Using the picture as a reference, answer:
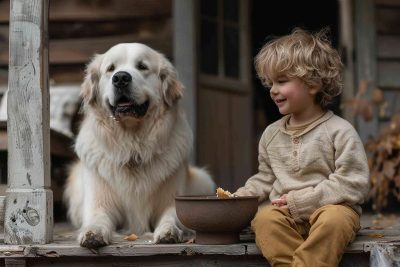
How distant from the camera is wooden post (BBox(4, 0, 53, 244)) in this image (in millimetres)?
3000

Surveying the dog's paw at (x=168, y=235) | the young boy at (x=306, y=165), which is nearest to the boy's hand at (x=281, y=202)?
the young boy at (x=306, y=165)

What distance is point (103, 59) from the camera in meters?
3.55

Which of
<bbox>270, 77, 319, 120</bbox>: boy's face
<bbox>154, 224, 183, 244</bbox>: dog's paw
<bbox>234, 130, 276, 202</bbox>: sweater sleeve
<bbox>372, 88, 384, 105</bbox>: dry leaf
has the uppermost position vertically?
<bbox>372, 88, 384, 105</bbox>: dry leaf

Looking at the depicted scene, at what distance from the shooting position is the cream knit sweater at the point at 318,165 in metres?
2.70

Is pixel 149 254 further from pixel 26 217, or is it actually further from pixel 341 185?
pixel 341 185

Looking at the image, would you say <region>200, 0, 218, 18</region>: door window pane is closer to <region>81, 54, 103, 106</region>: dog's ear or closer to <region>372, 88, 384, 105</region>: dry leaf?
<region>372, 88, 384, 105</region>: dry leaf

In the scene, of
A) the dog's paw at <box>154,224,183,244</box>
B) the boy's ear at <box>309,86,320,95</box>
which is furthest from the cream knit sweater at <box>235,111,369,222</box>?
the dog's paw at <box>154,224,183,244</box>

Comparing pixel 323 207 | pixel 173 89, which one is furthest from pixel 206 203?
pixel 173 89

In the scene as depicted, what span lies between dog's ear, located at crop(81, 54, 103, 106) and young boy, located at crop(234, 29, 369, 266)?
1.00 m

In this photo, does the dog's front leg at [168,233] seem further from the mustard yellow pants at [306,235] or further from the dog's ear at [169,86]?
the dog's ear at [169,86]

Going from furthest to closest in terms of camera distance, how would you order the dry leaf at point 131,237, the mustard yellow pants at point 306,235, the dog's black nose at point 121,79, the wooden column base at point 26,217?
the dog's black nose at point 121,79 → the dry leaf at point 131,237 → the wooden column base at point 26,217 → the mustard yellow pants at point 306,235

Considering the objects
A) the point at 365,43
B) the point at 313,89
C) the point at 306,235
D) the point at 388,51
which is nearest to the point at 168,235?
the point at 306,235

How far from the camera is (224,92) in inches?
211

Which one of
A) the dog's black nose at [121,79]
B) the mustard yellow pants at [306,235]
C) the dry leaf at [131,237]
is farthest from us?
the dog's black nose at [121,79]
